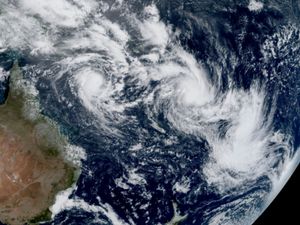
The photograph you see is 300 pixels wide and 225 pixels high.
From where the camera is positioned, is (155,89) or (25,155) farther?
(155,89)

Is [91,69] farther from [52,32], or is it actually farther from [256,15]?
[256,15]

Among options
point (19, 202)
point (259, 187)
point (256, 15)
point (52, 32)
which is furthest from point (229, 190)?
point (52, 32)

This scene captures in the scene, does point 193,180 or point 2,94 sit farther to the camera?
point 193,180

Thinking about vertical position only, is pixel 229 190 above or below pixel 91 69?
below
